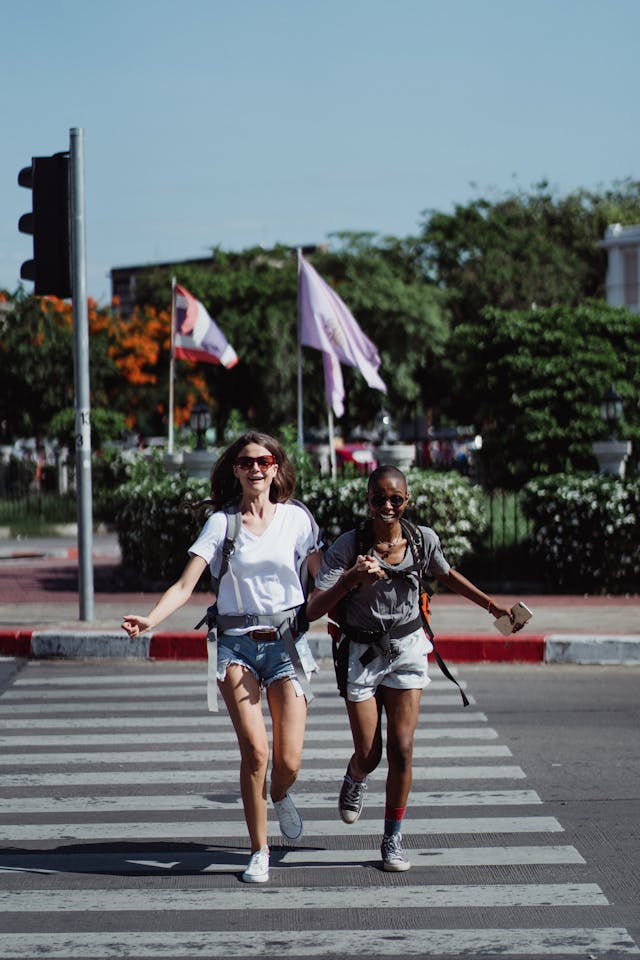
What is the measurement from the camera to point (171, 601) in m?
5.47

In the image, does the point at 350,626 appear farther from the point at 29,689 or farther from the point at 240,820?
the point at 29,689

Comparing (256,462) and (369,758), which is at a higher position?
(256,462)

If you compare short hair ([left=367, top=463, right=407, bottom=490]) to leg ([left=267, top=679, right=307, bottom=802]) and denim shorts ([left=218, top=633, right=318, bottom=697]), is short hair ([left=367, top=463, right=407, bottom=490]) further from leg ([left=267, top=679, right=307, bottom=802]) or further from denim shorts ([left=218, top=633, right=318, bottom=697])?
leg ([left=267, top=679, right=307, bottom=802])

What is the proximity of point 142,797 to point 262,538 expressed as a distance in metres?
2.00

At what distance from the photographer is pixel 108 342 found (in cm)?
4112

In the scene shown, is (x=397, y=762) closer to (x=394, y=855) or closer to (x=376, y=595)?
(x=394, y=855)

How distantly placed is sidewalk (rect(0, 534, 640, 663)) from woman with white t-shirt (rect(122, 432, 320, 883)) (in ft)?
19.9

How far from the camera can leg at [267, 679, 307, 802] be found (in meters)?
5.57

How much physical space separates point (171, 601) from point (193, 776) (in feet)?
7.36

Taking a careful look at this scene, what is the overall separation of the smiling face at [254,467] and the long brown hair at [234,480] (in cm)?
6

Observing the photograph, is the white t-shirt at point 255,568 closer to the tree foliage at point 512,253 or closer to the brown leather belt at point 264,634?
the brown leather belt at point 264,634

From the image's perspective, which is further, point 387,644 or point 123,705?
point 123,705

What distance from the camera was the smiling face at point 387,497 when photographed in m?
5.49

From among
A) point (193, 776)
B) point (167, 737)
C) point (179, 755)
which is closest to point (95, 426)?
point (167, 737)
